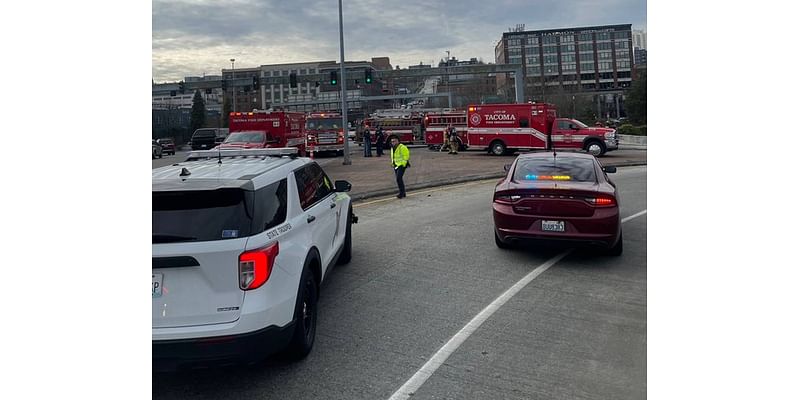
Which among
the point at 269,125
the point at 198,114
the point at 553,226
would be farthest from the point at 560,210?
the point at 198,114

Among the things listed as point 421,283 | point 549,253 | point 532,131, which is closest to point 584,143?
point 532,131

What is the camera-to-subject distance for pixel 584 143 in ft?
91.4

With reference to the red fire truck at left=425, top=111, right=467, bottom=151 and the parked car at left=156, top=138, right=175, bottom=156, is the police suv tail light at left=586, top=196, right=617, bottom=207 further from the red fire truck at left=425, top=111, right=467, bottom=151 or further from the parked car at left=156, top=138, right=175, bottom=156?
the parked car at left=156, top=138, right=175, bottom=156

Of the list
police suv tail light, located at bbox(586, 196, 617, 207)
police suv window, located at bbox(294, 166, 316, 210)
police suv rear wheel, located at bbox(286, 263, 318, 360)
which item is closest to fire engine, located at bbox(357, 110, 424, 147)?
police suv tail light, located at bbox(586, 196, 617, 207)

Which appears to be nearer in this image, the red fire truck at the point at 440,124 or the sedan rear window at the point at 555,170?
the sedan rear window at the point at 555,170

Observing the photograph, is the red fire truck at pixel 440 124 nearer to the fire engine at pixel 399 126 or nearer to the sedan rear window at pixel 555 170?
the fire engine at pixel 399 126

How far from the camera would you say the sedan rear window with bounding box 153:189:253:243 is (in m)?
3.63

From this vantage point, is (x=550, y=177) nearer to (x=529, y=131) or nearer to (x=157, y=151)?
(x=529, y=131)

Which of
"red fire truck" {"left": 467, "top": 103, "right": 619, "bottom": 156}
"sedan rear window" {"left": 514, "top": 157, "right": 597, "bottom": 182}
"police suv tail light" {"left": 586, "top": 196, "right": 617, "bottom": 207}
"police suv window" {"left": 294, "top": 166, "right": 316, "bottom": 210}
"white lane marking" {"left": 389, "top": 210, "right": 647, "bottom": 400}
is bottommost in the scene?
"white lane marking" {"left": 389, "top": 210, "right": 647, "bottom": 400}

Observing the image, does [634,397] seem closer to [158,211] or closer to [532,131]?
[158,211]

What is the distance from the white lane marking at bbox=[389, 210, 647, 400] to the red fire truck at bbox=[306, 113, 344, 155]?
27.4 metres

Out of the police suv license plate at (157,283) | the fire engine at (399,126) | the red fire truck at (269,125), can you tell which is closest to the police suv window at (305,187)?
the police suv license plate at (157,283)

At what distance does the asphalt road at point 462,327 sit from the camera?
3.91 metres

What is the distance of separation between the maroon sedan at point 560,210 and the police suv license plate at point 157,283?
15.5 feet
